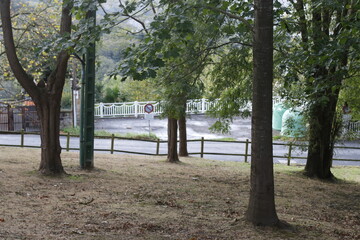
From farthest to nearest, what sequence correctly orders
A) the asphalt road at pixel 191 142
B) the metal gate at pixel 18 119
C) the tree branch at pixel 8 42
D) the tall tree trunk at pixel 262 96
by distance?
the metal gate at pixel 18 119
the asphalt road at pixel 191 142
the tree branch at pixel 8 42
the tall tree trunk at pixel 262 96

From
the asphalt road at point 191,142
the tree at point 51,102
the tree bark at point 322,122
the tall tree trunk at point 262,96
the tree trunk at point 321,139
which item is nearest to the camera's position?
the tall tree trunk at point 262,96

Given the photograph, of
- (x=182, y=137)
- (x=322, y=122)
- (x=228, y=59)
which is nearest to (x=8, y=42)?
(x=228, y=59)

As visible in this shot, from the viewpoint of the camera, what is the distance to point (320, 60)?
26.7ft

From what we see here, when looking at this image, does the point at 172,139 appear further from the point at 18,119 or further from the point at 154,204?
the point at 18,119

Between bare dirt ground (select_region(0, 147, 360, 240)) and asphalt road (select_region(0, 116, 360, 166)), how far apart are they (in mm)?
5844

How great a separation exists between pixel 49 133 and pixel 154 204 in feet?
→ 13.0

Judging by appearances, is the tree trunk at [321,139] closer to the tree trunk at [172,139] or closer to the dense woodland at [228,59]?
the dense woodland at [228,59]

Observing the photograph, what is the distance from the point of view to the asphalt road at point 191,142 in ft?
80.9

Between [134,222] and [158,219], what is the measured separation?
446 millimetres

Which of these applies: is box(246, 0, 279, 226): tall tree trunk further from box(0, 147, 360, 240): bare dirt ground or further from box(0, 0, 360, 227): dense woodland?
box(0, 147, 360, 240): bare dirt ground

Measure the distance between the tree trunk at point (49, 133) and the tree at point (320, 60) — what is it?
17.9ft

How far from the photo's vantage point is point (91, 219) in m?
7.17

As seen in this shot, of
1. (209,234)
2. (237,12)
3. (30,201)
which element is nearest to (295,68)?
(237,12)

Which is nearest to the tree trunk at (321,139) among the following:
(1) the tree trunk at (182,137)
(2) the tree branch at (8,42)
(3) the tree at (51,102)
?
(1) the tree trunk at (182,137)
